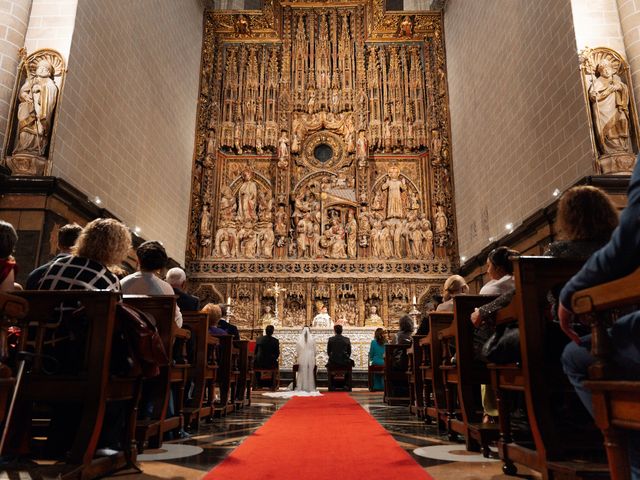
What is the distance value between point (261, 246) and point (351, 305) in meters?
2.95

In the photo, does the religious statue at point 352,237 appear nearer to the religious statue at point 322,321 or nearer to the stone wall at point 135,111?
the religious statue at point 322,321

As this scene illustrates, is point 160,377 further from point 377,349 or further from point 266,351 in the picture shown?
point 377,349

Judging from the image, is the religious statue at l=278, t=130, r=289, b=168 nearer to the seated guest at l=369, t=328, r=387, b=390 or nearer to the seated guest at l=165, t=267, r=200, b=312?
the seated guest at l=369, t=328, r=387, b=390

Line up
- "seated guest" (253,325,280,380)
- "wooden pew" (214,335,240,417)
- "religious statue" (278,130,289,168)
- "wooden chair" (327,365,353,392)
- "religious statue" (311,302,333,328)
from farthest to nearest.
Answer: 1. "religious statue" (278,130,289,168)
2. "religious statue" (311,302,333,328)
3. "wooden chair" (327,365,353,392)
4. "seated guest" (253,325,280,380)
5. "wooden pew" (214,335,240,417)

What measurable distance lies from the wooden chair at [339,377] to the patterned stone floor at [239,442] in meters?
4.62

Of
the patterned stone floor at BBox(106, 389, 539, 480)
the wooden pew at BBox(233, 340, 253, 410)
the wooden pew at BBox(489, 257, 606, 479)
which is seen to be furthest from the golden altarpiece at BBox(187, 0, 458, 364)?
the wooden pew at BBox(489, 257, 606, 479)

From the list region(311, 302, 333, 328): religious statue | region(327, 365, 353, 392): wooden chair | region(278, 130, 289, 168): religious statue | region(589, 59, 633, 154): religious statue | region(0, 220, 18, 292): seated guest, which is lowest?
region(327, 365, 353, 392): wooden chair

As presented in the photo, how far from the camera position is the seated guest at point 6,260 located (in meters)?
2.41

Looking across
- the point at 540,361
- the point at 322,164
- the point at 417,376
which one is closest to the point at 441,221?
the point at 322,164

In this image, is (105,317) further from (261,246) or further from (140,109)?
(261,246)

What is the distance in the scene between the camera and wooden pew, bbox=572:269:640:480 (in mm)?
1512

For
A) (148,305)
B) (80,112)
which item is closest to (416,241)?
(80,112)

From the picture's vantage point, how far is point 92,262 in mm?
2811

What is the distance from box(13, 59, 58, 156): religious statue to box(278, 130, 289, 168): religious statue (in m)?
7.53
